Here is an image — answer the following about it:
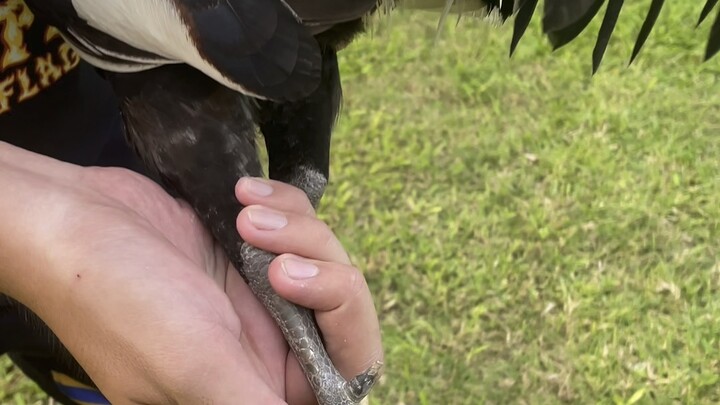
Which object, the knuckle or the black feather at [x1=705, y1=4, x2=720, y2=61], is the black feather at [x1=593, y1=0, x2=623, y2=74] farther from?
the knuckle

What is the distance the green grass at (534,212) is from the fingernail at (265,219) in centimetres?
70

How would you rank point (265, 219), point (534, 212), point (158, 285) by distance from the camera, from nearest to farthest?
point (158, 285)
point (265, 219)
point (534, 212)

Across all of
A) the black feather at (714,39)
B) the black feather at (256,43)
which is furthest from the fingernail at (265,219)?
the black feather at (714,39)

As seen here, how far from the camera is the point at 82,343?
0.85 meters

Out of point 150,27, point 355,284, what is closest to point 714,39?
point 355,284

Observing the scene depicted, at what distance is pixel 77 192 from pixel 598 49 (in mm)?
627

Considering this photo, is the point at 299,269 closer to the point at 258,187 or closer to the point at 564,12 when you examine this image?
the point at 258,187

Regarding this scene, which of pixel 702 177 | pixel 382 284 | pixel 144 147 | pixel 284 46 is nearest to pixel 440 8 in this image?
pixel 284 46

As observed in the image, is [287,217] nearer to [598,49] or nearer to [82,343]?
[82,343]

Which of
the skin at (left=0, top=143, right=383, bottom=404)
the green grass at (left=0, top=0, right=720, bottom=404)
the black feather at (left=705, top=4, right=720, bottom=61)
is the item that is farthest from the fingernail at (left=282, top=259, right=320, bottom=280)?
the green grass at (left=0, top=0, right=720, bottom=404)

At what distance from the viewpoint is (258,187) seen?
93 cm

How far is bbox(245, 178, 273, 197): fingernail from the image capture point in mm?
927

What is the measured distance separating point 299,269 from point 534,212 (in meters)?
1.28

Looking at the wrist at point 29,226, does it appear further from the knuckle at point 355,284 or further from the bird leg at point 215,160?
the knuckle at point 355,284
